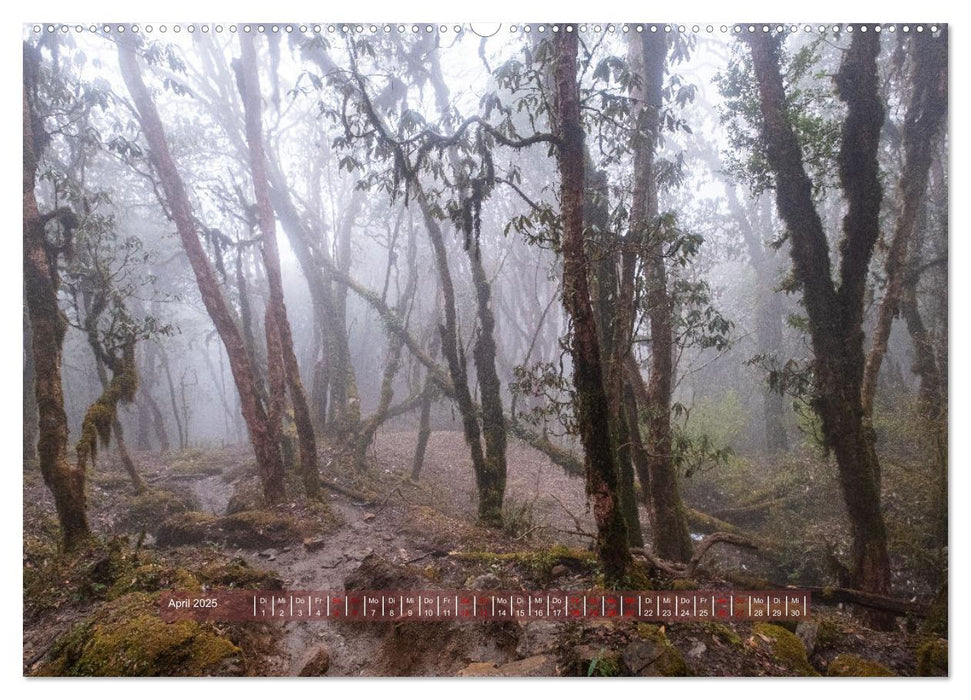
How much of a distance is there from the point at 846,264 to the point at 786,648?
3236mm

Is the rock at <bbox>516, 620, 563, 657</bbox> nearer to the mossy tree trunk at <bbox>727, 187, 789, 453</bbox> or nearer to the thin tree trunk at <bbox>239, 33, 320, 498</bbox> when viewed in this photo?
the mossy tree trunk at <bbox>727, 187, 789, 453</bbox>

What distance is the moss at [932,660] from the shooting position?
3303 millimetres

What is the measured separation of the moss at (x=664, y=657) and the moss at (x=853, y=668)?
98 centimetres

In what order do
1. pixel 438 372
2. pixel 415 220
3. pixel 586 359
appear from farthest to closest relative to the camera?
pixel 415 220 → pixel 438 372 → pixel 586 359

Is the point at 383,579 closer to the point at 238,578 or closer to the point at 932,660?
the point at 238,578

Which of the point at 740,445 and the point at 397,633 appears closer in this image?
the point at 397,633

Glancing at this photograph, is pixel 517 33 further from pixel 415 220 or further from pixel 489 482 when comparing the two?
pixel 415 220

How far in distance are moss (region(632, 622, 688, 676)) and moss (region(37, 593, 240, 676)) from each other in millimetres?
2673

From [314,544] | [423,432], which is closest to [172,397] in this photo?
[423,432]

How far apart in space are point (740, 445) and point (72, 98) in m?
8.41

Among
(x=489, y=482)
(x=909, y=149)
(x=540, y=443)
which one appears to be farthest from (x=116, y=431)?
(x=909, y=149)

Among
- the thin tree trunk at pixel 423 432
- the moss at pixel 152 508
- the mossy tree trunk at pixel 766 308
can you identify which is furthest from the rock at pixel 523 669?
the thin tree trunk at pixel 423 432

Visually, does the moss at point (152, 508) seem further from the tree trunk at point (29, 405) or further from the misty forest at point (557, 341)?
the tree trunk at point (29, 405)

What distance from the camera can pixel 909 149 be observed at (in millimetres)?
4496
